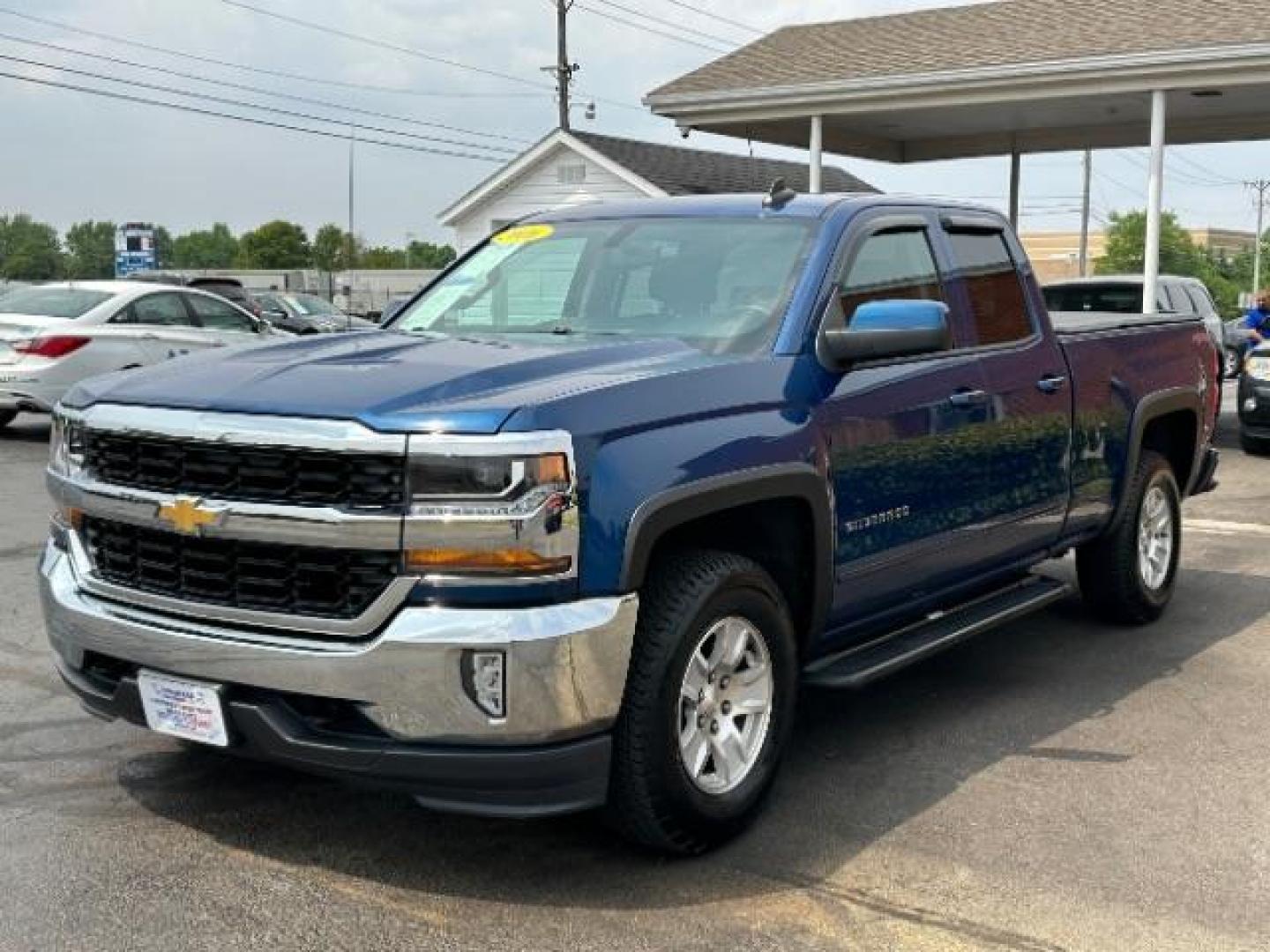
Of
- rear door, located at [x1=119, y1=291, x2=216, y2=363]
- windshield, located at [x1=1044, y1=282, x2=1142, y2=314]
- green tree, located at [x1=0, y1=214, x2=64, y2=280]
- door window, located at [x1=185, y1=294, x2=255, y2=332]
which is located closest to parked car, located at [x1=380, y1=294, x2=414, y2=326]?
rear door, located at [x1=119, y1=291, x2=216, y2=363]

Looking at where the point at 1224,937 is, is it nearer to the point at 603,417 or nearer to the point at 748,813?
the point at 748,813

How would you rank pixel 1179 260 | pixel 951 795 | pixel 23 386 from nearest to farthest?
pixel 951 795
pixel 23 386
pixel 1179 260

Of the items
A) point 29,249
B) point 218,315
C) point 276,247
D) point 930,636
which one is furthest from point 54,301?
point 29,249

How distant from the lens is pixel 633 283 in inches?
203

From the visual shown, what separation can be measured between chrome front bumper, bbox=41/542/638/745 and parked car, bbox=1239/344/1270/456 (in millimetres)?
12180

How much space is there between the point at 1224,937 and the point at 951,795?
111 centimetres

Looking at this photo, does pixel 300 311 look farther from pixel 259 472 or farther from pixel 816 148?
pixel 259 472

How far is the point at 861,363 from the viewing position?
15.8ft

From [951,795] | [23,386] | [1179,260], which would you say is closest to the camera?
[951,795]

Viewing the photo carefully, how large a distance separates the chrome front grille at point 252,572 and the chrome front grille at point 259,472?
12 centimetres

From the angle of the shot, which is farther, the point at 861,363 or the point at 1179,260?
the point at 1179,260

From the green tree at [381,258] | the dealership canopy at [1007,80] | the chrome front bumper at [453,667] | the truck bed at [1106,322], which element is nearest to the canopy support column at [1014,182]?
the dealership canopy at [1007,80]

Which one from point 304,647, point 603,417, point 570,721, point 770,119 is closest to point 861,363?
point 603,417

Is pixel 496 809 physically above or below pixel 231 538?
below
